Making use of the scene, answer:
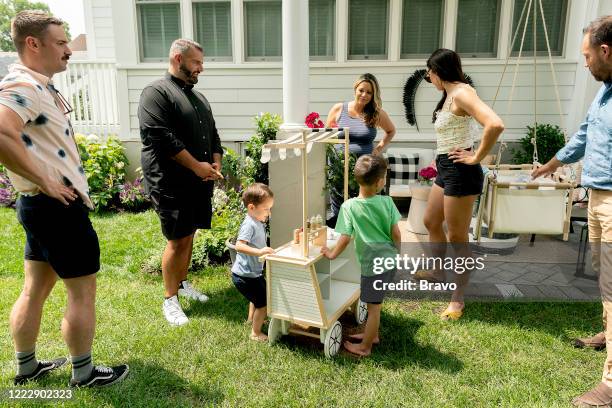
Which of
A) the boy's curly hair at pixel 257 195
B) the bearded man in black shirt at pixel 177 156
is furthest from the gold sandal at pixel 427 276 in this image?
the bearded man in black shirt at pixel 177 156

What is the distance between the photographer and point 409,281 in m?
4.00

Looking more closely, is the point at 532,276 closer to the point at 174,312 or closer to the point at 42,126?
the point at 174,312

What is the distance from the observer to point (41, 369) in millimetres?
2611

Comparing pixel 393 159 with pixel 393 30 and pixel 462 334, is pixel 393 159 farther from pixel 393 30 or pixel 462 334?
pixel 462 334

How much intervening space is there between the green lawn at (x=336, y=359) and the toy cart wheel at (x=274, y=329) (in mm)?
52

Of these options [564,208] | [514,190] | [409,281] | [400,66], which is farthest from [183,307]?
[400,66]

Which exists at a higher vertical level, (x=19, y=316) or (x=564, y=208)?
(x=564, y=208)

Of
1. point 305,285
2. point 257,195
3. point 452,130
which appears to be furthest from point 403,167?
point 305,285

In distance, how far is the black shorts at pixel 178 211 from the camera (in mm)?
3271

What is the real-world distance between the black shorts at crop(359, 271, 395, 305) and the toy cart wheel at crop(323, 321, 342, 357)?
0.88 feet

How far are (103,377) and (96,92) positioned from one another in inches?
252

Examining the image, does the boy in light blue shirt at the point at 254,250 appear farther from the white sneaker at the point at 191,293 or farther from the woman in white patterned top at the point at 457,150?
the woman in white patterned top at the point at 457,150

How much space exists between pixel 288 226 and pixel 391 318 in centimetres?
113

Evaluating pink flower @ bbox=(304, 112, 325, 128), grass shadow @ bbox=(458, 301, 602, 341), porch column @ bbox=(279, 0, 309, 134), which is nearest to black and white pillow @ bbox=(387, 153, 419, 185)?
porch column @ bbox=(279, 0, 309, 134)
